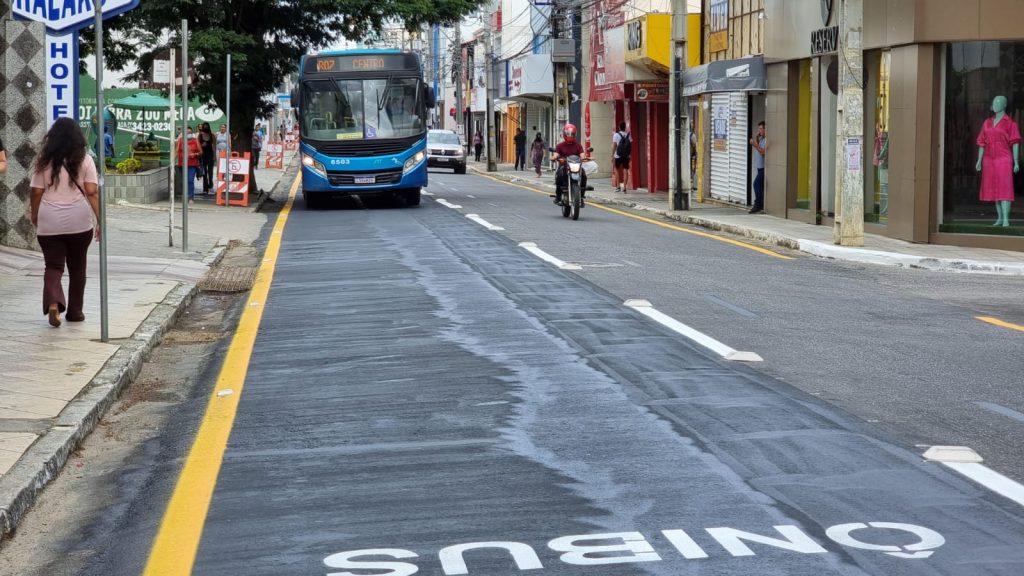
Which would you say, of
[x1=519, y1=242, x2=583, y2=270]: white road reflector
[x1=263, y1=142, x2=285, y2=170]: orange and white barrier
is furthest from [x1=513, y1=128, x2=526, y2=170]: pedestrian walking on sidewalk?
[x1=519, y1=242, x2=583, y2=270]: white road reflector

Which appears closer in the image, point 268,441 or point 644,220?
point 268,441

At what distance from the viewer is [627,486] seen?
244 inches

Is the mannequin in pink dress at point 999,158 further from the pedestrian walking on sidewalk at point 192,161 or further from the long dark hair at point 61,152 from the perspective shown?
the pedestrian walking on sidewalk at point 192,161

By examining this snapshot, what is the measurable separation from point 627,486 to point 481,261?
36.2 feet

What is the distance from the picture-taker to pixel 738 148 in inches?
1252

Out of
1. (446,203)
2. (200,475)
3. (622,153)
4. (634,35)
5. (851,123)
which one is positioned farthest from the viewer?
(622,153)

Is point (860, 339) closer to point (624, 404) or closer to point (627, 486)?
point (624, 404)

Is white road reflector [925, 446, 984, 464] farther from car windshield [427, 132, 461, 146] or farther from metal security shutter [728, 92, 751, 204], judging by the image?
car windshield [427, 132, 461, 146]

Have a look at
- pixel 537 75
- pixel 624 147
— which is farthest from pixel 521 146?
pixel 624 147

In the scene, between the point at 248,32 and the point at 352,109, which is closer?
Answer: the point at 352,109

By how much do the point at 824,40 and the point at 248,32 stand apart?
14.4m

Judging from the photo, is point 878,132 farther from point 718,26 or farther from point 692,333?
point 692,333

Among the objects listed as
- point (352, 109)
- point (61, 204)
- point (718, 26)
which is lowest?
point (61, 204)

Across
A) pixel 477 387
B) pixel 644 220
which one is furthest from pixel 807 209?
pixel 477 387
